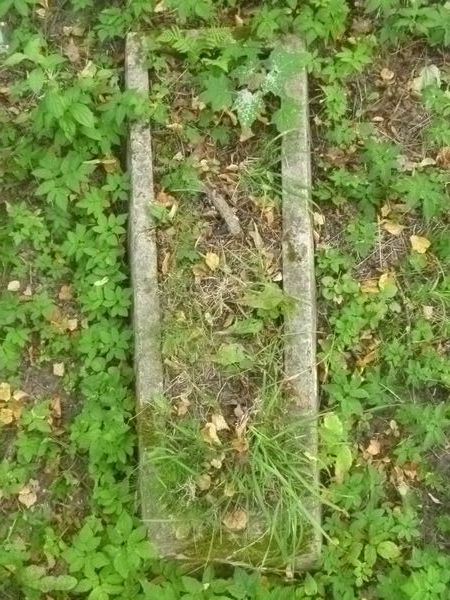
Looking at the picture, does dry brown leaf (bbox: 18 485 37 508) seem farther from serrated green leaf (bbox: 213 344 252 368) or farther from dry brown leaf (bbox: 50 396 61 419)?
serrated green leaf (bbox: 213 344 252 368)

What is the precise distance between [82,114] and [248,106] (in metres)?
0.96

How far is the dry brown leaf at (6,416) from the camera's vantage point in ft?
13.6

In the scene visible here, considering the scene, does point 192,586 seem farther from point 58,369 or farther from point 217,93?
point 217,93

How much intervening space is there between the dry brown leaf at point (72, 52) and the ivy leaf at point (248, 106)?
1.10m

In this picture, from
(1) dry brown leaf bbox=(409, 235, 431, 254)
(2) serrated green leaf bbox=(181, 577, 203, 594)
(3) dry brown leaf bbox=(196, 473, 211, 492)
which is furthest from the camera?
(1) dry brown leaf bbox=(409, 235, 431, 254)

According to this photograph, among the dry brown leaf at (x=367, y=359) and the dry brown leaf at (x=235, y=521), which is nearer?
the dry brown leaf at (x=235, y=521)

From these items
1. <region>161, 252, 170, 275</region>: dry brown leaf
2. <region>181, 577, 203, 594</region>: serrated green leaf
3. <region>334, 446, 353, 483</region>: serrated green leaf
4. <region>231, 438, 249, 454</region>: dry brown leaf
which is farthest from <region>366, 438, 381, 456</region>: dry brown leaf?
<region>161, 252, 170, 275</region>: dry brown leaf

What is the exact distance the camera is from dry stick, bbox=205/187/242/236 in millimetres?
4145

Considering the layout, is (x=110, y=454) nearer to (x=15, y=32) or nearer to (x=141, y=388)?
(x=141, y=388)

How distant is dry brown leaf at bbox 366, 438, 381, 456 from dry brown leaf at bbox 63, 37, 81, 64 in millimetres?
2964

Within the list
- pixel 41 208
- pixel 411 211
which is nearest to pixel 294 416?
pixel 411 211

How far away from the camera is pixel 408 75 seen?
4.50m

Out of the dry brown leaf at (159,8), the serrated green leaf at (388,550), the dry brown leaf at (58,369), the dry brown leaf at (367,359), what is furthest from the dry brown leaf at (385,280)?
the dry brown leaf at (159,8)

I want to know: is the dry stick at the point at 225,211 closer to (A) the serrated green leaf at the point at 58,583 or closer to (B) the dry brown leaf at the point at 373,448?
(B) the dry brown leaf at the point at 373,448
